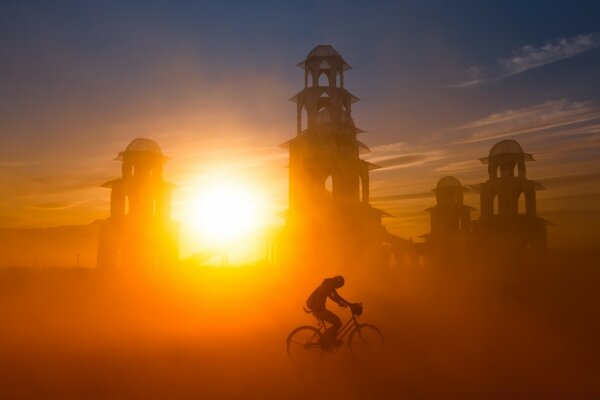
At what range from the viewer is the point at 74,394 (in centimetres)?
993

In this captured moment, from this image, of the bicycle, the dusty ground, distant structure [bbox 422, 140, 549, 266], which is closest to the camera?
the dusty ground

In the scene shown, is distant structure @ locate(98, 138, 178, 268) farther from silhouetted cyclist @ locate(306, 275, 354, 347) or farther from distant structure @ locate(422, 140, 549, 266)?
silhouetted cyclist @ locate(306, 275, 354, 347)

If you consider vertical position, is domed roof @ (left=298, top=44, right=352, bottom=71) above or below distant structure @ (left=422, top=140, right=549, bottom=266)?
above

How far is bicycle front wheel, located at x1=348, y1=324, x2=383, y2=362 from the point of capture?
485 inches

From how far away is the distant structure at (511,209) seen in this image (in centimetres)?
4691

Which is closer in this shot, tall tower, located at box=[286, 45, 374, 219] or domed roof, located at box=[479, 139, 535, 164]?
tall tower, located at box=[286, 45, 374, 219]

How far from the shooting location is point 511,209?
47.2 m

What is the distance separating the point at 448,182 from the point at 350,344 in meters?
46.1

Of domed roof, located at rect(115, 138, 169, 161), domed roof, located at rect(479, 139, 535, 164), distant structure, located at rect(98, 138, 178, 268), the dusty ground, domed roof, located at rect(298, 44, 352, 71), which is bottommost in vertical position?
the dusty ground

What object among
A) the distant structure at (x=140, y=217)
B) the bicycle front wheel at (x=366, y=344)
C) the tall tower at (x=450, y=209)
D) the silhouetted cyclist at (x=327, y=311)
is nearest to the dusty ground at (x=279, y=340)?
the bicycle front wheel at (x=366, y=344)

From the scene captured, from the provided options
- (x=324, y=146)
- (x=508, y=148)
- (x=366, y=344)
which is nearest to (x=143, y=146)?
(x=324, y=146)

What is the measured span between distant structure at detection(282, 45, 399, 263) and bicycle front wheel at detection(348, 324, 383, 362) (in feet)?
72.8

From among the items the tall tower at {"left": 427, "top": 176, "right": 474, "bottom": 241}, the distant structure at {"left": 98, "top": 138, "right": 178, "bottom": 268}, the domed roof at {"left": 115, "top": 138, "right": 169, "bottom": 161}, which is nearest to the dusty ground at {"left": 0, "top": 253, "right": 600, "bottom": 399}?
the distant structure at {"left": 98, "top": 138, "right": 178, "bottom": 268}

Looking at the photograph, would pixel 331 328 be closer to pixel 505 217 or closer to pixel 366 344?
pixel 366 344
